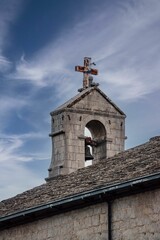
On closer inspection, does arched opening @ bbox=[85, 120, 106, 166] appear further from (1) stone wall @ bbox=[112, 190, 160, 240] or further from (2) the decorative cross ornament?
(1) stone wall @ bbox=[112, 190, 160, 240]

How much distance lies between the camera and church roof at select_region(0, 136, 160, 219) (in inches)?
633

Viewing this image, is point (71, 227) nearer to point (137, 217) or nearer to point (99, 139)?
point (137, 217)

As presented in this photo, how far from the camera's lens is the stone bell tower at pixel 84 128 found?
23.2 m

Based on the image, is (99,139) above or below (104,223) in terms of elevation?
above

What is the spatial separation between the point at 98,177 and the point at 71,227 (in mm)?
1464

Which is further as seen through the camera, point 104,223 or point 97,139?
point 97,139

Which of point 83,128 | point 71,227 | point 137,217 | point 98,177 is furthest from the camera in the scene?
point 83,128

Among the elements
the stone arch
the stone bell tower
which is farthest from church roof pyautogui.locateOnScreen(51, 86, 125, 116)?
the stone arch

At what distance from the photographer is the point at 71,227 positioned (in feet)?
55.2

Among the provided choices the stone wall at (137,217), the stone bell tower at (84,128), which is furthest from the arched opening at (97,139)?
the stone wall at (137,217)

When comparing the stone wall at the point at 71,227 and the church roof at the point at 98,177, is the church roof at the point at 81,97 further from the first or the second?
the stone wall at the point at 71,227

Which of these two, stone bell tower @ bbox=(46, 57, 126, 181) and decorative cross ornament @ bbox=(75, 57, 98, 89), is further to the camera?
decorative cross ornament @ bbox=(75, 57, 98, 89)

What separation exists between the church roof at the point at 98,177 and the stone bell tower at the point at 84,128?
1962 millimetres

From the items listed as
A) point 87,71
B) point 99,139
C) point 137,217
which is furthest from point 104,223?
point 87,71
